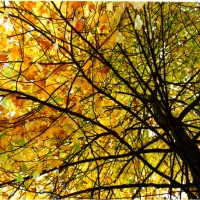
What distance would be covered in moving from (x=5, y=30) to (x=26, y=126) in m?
0.72

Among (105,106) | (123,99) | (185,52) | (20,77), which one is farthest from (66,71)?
(185,52)

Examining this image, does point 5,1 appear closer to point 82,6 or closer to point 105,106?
point 82,6

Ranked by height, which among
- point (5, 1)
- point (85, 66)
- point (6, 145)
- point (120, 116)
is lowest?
point (6, 145)

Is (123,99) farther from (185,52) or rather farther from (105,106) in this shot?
(185,52)

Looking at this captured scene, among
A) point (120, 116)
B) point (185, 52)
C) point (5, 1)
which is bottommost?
point (5, 1)

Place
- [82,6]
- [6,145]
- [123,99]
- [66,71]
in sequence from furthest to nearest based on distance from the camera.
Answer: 1. [123,99]
2. [66,71]
3. [6,145]
4. [82,6]

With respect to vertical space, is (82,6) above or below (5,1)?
below

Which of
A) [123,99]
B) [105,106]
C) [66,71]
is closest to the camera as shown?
[66,71]

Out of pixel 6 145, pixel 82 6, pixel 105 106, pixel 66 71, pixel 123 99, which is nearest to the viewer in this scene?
pixel 82 6

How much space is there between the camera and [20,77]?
2008 mm

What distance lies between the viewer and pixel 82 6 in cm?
200

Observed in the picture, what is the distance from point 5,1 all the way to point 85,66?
70 centimetres

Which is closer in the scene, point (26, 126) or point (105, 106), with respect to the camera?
point (26, 126)

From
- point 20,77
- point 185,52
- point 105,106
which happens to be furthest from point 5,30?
point 185,52
